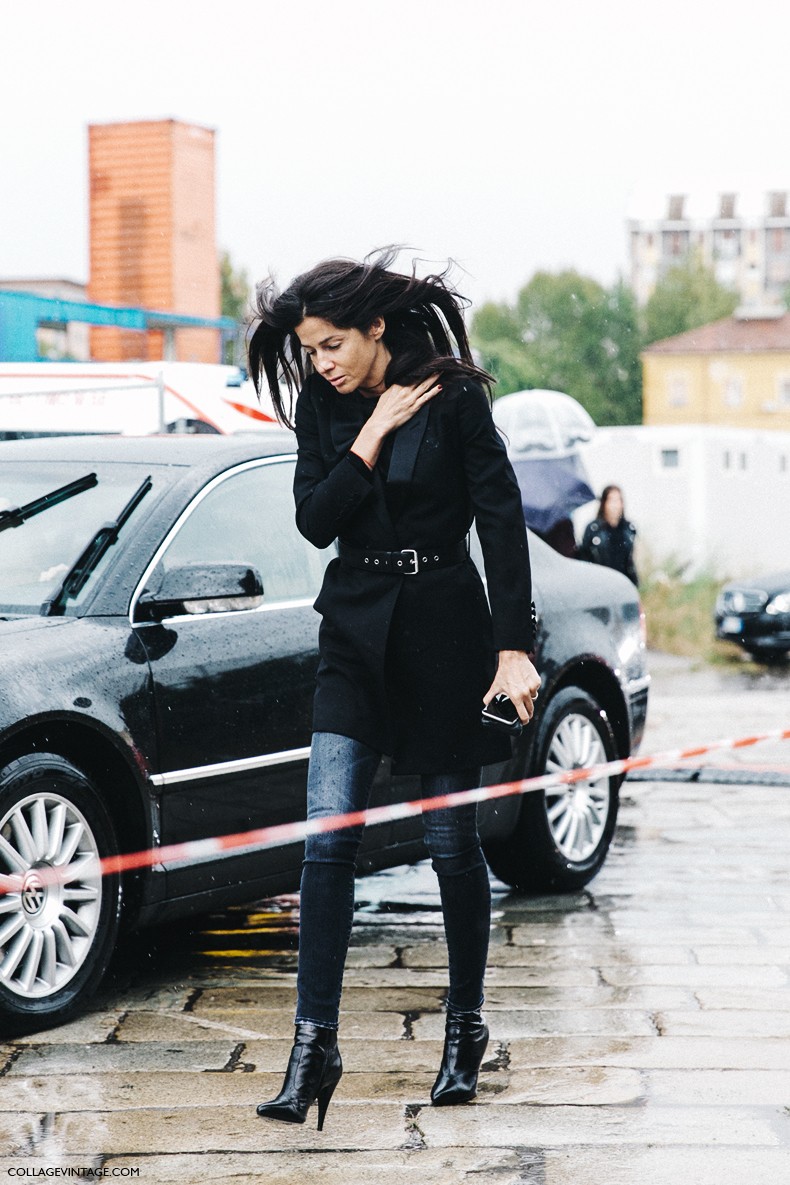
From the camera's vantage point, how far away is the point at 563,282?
85938 millimetres

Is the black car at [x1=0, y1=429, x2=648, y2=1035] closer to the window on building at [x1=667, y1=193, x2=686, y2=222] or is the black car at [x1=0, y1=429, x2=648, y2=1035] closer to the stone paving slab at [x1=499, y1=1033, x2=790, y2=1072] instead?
the stone paving slab at [x1=499, y1=1033, x2=790, y2=1072]

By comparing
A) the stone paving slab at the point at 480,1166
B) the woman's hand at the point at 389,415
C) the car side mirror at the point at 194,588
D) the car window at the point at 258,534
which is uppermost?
the woman's hand at the point at 389,415

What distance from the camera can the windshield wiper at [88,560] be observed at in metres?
4.99

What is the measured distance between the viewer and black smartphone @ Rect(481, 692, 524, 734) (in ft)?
12.7

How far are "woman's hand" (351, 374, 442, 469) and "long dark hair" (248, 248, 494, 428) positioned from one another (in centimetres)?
4

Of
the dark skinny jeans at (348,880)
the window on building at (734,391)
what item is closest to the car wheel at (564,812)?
the dark skinny jeans at (348,880)

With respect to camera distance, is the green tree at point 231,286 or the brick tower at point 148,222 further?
the green tree at point 231,286

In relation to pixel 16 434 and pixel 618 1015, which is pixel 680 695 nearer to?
pixel 16 434

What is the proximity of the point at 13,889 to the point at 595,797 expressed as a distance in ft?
8.45

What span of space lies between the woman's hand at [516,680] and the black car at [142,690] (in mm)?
1260

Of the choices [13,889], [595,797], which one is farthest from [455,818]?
[595,797]

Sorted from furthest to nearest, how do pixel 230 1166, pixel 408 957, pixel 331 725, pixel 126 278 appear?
pixel 126 278, pixel 408 957, pixel 331 725, pixel 230 1166

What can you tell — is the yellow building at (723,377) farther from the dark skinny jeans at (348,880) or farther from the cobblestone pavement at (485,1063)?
the dark skinny jeans at (348,880)

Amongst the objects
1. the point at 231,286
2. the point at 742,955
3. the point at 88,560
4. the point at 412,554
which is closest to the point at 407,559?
the point at 412,554
